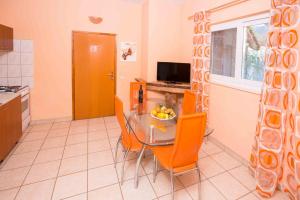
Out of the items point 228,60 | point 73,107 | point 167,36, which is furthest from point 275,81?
point 73,107

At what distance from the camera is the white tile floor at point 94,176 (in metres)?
1.89

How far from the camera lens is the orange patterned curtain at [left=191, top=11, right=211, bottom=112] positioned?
302cm

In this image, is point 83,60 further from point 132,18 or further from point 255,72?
point 255,72

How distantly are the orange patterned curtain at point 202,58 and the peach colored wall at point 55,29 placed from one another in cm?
175

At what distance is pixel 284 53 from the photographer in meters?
1.79

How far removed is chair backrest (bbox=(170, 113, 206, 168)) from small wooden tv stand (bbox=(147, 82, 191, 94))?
2118 mm

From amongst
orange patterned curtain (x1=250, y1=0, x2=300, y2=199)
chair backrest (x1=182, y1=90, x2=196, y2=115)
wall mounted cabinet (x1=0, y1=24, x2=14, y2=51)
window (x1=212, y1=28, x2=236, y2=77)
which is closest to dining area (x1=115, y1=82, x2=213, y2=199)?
chair backrest (x1=182, y1=90, x2=196, y2=115)

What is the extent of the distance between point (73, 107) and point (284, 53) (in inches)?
149

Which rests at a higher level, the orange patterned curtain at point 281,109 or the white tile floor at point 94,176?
the orange patterned curtain at point 281,109

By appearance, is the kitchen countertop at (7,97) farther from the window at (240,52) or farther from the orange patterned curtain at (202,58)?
the window at (240,52)

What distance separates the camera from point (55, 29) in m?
3.58

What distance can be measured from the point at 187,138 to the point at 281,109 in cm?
108

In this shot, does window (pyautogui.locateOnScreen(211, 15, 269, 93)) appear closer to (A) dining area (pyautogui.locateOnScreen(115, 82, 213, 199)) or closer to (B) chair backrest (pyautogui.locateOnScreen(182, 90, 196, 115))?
(B) chair backrest (pyautogui.locateOnScreen(182, 90, 196, 115))

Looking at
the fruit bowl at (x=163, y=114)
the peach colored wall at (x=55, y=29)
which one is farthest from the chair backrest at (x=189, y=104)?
the peach colored wall at (x=55, y=29)
